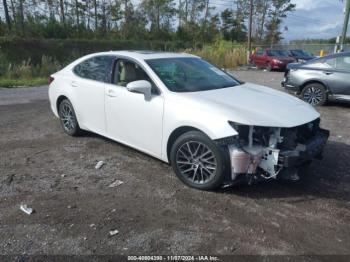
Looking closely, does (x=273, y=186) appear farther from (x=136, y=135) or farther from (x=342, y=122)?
(x=342, y=122)

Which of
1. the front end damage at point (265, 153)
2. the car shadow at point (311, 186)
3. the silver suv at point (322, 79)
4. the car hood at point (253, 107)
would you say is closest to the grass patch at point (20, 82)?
the silver suv at point (322, 79)

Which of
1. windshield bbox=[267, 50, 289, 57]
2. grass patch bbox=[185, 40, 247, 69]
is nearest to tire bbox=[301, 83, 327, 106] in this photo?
windshield bbox=[267, 50, 289, 57]

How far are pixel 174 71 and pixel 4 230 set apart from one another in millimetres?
2816

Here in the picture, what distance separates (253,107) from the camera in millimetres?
4082

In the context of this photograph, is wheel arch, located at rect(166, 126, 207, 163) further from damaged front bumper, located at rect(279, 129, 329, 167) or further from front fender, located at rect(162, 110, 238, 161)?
damaged front bumper, located at rect(279, 129, 329, 167)

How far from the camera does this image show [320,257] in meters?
3.01

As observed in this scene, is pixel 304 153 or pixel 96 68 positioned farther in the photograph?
pixel 96 68

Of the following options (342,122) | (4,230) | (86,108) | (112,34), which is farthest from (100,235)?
(112,34)

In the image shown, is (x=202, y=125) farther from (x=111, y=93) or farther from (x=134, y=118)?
(x=111, y=93)

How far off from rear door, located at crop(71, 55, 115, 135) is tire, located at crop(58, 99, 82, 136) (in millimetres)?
212

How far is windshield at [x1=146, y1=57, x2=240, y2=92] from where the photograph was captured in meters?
4.58

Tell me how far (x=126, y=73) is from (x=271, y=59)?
19.0 meters

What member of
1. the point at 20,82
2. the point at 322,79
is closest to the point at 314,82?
the point at 322,79

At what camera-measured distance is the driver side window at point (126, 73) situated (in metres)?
4.79
